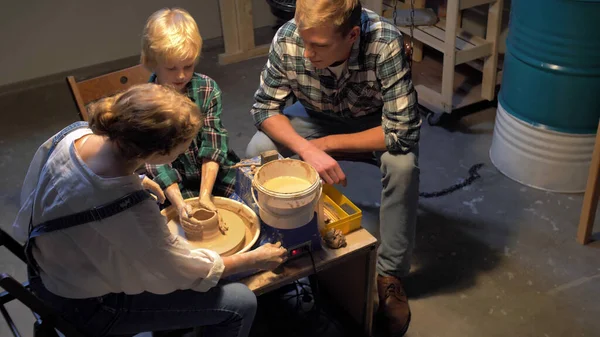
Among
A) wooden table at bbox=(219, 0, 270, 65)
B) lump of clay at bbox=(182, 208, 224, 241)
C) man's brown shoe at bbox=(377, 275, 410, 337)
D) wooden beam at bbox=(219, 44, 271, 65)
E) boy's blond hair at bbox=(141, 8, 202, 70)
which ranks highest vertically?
boy's blond hair at bbox=(141, 8, 202, 70)

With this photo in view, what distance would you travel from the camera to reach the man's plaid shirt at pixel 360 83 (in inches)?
74.7

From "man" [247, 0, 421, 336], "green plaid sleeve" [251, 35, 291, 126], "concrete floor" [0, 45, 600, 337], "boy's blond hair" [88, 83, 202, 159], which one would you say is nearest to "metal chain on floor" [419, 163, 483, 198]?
"concrete floor" [0, 45, 600, 337]

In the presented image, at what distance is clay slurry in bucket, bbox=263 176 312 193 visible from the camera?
156 centimetres

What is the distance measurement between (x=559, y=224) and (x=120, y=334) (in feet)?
5.78

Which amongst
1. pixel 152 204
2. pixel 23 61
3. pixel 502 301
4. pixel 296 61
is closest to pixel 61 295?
pixel 152 204

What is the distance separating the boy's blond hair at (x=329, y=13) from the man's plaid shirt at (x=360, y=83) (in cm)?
14

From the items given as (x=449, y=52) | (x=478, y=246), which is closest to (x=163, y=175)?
(x=478, y=246)

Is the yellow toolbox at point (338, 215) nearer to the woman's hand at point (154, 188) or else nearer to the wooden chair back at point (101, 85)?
the woman's hand at point (154, 188)

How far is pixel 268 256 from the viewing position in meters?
1.49

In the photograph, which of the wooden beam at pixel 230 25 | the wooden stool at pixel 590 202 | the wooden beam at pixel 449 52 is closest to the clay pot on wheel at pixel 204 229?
the wooden stool at pixel 590 202

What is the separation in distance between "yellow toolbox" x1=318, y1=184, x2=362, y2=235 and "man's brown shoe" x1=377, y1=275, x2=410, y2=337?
1.22 feet

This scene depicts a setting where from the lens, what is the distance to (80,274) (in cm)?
131

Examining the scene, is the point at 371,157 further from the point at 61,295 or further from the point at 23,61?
the point at 23,61

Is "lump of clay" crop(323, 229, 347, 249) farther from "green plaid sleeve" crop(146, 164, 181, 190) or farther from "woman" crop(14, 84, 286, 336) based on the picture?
"green plaid sleeve" crop(146, 164, 181, 190)
